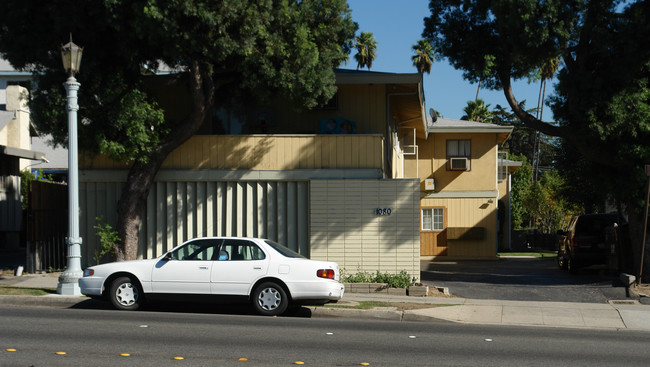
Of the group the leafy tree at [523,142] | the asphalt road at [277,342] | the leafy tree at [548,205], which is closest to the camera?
the asphalt road at [277,342]

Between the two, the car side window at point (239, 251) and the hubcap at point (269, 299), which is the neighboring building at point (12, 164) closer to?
the car side window at point (239, 251)

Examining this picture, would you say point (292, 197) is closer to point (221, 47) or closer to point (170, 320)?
point (221, 47)

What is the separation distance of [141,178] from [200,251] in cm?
541

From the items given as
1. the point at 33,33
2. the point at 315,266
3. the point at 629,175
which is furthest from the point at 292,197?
the point at 629,175

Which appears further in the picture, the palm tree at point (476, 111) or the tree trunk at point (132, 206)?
the palm tree at point (476, 111)

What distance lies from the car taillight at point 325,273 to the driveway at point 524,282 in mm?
5687

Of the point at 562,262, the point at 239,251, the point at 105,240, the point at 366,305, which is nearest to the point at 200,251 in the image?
the point at 239,251

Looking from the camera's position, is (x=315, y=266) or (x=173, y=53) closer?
(x=315, y=266)

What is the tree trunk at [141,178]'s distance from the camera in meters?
17.7

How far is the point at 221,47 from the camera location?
51.7 feet

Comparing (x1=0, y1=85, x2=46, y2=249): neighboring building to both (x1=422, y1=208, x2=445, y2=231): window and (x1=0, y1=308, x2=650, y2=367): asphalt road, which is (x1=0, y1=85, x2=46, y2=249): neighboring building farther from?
(x1=0, y1=308, x2=650, y2=367): asphalt road

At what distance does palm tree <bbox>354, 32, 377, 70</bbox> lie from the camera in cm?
5599

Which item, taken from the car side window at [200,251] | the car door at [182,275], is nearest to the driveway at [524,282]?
the car side window at [200,251]

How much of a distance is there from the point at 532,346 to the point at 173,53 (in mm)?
9709
